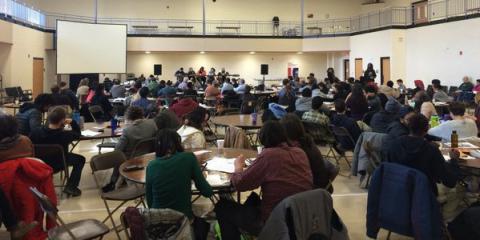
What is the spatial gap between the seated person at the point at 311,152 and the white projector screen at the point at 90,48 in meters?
15.8

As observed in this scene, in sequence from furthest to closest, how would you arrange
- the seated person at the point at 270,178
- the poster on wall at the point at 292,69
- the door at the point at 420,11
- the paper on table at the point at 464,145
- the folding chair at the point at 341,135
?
the poster on wall at the point at 292,69 < the door at the point at 420,11 < the folding chair at the point at 341,135 < the paper on table at the point at 464,145 < the seated person at the point at 270,178

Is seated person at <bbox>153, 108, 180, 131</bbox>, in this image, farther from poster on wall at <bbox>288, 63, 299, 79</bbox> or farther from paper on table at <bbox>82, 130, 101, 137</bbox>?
poster on wall at <bbox>288, 63, 299, 79</bbox>

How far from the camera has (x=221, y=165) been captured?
157 inches

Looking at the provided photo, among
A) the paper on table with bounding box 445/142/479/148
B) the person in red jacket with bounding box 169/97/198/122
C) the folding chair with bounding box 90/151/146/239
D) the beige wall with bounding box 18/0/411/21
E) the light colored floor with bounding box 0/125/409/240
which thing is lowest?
the light colored floor with bounding box 0/125/409/240

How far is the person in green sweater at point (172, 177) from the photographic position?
3.15 metres

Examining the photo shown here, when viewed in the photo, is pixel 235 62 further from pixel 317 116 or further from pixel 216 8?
pixel 317 116

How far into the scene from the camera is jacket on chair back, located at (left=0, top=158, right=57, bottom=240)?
351 cm

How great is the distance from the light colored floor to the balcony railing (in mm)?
11959

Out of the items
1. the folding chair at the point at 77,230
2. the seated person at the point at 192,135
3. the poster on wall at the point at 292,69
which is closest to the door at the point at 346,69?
the poster on wall at the point at 292,69

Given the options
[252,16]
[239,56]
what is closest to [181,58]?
[239,56]

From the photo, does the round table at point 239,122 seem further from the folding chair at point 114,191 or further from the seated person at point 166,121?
the folding chair at point 114,191

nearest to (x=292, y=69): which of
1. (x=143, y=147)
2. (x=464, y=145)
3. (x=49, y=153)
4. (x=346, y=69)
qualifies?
(x=346, y=69)

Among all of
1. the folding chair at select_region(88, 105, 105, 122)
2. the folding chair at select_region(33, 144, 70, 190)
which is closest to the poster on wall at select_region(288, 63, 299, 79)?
the folding chair at select_region(88, 105, 105, 122)

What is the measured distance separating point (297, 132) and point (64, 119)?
3.16 m
